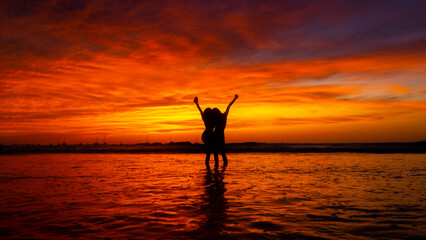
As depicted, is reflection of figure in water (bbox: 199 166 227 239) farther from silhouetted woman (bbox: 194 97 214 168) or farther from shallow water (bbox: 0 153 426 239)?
silhouetted woman (bbox: 194 97 214 168)

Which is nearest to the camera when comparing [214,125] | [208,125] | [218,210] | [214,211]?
[214,211]

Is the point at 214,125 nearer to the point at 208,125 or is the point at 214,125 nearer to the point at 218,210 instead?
the point at 208,125

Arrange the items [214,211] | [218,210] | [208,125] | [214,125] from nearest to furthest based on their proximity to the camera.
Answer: [214,211], [218,210], [208,125], [214,125]

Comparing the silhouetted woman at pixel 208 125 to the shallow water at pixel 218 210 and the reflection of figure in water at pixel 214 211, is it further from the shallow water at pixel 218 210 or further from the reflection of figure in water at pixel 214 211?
the reflection of figure in water at pixel 214 211

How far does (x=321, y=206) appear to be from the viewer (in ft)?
24.0

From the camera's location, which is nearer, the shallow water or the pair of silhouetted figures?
the shallow water

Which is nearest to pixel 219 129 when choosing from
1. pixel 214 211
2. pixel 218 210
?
pixel 218 210

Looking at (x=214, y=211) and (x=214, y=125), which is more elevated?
(x=214, y=125)

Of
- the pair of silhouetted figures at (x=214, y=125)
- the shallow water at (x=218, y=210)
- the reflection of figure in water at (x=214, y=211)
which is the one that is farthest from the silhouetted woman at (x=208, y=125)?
the reflection of figure in water at (x=214, y=211)

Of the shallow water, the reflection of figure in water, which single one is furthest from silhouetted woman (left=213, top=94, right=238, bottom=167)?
the reflection of figure in water

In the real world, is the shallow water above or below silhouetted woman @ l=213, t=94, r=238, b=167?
below

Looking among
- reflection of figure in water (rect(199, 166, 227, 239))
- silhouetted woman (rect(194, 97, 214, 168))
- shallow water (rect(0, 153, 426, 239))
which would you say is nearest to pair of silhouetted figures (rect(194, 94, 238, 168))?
silhouetted woman (rect(194, 97, 214, 168))

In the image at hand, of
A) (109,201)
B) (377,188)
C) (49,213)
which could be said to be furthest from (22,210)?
(377,188)

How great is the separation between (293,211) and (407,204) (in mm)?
2850
